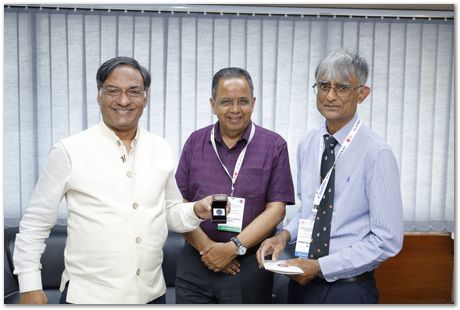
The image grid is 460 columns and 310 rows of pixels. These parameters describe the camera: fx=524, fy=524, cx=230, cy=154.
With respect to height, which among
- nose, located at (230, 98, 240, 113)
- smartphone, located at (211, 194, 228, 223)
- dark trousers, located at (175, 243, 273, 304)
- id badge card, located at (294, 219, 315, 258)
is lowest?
dark trousers, located at (175, 243, 273, 304)

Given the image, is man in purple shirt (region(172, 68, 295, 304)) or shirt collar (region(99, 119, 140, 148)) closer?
shirt collar (region(99, 119, 140, 148))

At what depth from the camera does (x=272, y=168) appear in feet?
6.95

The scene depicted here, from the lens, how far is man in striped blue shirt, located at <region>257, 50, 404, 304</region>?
1704 mm

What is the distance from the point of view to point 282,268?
1755 millimetres

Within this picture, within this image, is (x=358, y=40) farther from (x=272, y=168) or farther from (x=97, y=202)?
(x=97, y=202)

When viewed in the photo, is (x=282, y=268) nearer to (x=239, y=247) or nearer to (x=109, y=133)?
(x=239, y=247)

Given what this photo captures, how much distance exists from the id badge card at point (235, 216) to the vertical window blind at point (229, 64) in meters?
1.51

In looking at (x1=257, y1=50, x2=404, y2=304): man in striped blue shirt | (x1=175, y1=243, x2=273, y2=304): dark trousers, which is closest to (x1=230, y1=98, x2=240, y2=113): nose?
(x1=257, y1=50, x2=404, y2=304): man in striped blue shirt

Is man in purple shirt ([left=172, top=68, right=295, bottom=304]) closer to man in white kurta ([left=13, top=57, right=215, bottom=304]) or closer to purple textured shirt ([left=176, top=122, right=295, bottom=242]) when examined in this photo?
purple textured shirt ([left=176, top=122, right=295, bottom=242])

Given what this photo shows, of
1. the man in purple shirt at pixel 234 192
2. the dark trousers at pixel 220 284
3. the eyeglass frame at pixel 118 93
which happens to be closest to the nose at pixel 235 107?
the man in purple shirt at pixel 234 192

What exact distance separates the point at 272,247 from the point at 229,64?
1928mm

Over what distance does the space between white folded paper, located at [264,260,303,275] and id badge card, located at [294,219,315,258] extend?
99mm

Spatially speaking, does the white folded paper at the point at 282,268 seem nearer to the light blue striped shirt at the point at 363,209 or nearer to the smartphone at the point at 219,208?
the light blue striped shirt at the point at 363,209

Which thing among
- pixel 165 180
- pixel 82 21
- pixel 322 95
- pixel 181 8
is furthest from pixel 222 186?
pixel 82 21
